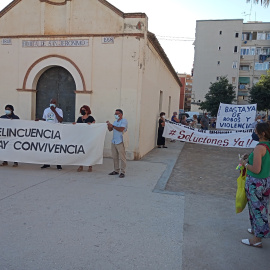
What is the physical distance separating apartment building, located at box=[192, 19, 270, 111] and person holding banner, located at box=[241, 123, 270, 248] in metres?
44.4

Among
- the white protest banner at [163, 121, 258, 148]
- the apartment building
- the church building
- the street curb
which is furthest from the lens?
the apartment building

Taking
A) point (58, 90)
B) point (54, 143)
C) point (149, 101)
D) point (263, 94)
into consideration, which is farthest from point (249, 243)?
point (263, 94)

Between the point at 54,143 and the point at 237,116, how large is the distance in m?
9.24

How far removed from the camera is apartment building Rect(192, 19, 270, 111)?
47.0 metres

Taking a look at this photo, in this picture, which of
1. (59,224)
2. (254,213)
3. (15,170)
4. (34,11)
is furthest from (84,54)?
(254,213)

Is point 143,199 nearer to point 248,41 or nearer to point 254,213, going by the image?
point 254,213

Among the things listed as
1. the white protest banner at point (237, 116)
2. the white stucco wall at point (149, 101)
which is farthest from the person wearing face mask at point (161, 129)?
the white protest banner at point (237, 116)

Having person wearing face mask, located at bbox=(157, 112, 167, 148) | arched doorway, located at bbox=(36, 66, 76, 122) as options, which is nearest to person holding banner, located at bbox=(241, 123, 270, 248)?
arched doorway, located at bbox=(36, 66, 76, 122)

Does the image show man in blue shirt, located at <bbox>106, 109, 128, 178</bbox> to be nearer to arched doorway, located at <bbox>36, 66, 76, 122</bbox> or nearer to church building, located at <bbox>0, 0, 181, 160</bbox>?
church building, located at <bbox>0, 0, 181, 160</bbox>

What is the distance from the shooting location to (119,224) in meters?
4.22

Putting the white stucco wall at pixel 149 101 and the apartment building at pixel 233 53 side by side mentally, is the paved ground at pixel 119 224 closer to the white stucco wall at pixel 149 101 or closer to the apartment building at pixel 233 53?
the white stucco wall at pixel 149 101

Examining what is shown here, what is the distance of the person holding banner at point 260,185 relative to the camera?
3.68 meters

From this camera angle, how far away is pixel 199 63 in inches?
1941

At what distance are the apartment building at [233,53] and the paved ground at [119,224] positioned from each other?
4245 cm
